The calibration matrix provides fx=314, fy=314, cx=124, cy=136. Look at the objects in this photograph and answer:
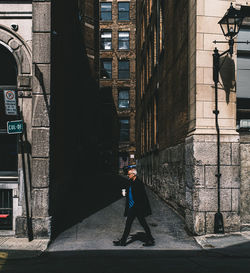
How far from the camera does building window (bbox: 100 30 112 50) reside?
35281 mm

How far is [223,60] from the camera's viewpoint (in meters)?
8.23

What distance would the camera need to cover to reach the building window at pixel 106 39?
1389 inches

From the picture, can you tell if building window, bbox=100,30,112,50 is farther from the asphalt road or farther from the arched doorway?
the asphalt road

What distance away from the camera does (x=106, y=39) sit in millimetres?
35312

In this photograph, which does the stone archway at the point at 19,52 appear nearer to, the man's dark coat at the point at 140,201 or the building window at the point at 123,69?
the man's dark coat at the point at 140,201

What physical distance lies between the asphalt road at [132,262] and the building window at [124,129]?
27763 millimetres

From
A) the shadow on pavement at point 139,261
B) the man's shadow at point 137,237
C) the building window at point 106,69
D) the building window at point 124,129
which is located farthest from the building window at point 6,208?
the building window at point 106,69

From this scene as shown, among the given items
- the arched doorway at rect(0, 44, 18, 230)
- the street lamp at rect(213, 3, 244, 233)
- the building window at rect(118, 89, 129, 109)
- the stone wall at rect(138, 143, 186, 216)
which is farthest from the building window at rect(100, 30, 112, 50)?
the street lamp at rect(213, 3, 244, 233)

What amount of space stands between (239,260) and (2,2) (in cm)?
859

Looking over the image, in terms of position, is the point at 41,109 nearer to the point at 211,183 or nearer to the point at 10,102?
the point at 10,102

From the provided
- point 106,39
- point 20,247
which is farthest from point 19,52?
point 106,39

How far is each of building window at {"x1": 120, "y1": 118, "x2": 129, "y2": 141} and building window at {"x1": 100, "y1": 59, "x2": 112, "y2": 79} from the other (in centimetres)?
518

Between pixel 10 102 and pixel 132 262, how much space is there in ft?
15.8

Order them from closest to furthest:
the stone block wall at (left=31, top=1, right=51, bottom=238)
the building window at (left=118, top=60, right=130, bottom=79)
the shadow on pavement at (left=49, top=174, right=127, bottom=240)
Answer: the stone block wall at (left=31, top=1, right=51, bottom=238) → the shadow on pavement at (left=49, top=174, right=127, bottom=240) → the building window at (left=118, top=60, right=130, bottom=79)
